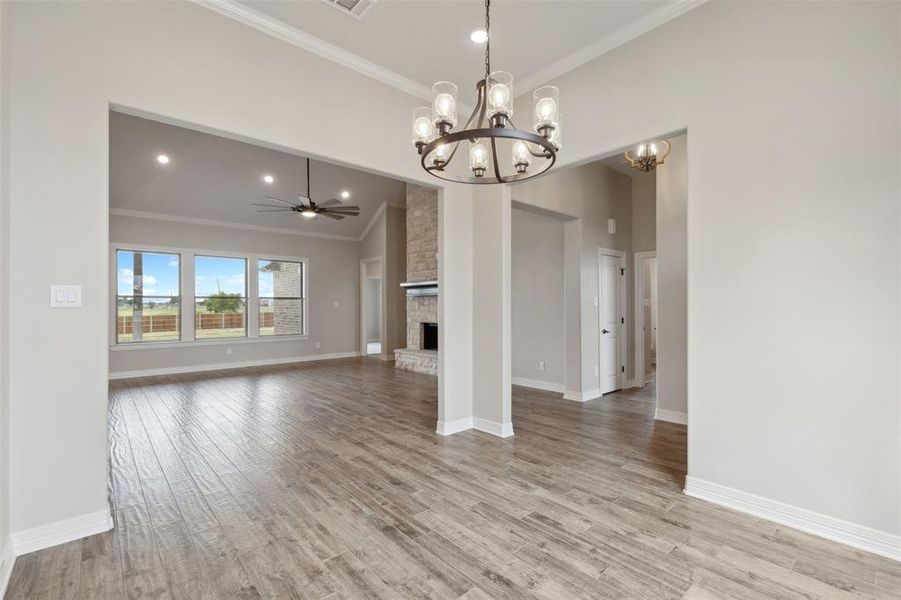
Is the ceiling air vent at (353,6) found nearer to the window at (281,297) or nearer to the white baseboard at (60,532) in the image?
the white baseboard at (60,532)

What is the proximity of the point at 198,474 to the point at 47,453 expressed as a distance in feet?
3.58

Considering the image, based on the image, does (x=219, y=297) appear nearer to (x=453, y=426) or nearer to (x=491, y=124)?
(x=453, y=426)

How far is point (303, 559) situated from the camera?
2.04 metres

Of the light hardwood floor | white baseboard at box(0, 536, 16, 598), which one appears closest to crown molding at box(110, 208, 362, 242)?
the light hardwood floor

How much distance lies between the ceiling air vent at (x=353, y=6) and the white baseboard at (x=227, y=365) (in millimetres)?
7567

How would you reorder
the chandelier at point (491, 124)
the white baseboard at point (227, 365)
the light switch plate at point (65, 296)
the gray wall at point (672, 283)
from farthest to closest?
the white baseboard at point (227, 365)
the gray wall at point (672, 283)
the light switch plate at point (65, 296)
the chandelier at point (491, 124)

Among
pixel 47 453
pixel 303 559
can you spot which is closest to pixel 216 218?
pixel 47 453

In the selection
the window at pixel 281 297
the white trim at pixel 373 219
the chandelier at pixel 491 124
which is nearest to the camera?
the chandelier at pixel 491 124

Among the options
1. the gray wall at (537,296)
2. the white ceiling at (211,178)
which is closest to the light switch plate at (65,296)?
the white ceiling at (211,178)

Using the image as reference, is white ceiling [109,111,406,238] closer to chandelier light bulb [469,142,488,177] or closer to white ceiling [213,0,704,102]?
white ceiling [213,0,704,102]

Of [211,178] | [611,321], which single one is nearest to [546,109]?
[611,321]

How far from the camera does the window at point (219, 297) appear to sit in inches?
325

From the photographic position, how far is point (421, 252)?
322 inches

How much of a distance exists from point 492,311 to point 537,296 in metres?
2.23
